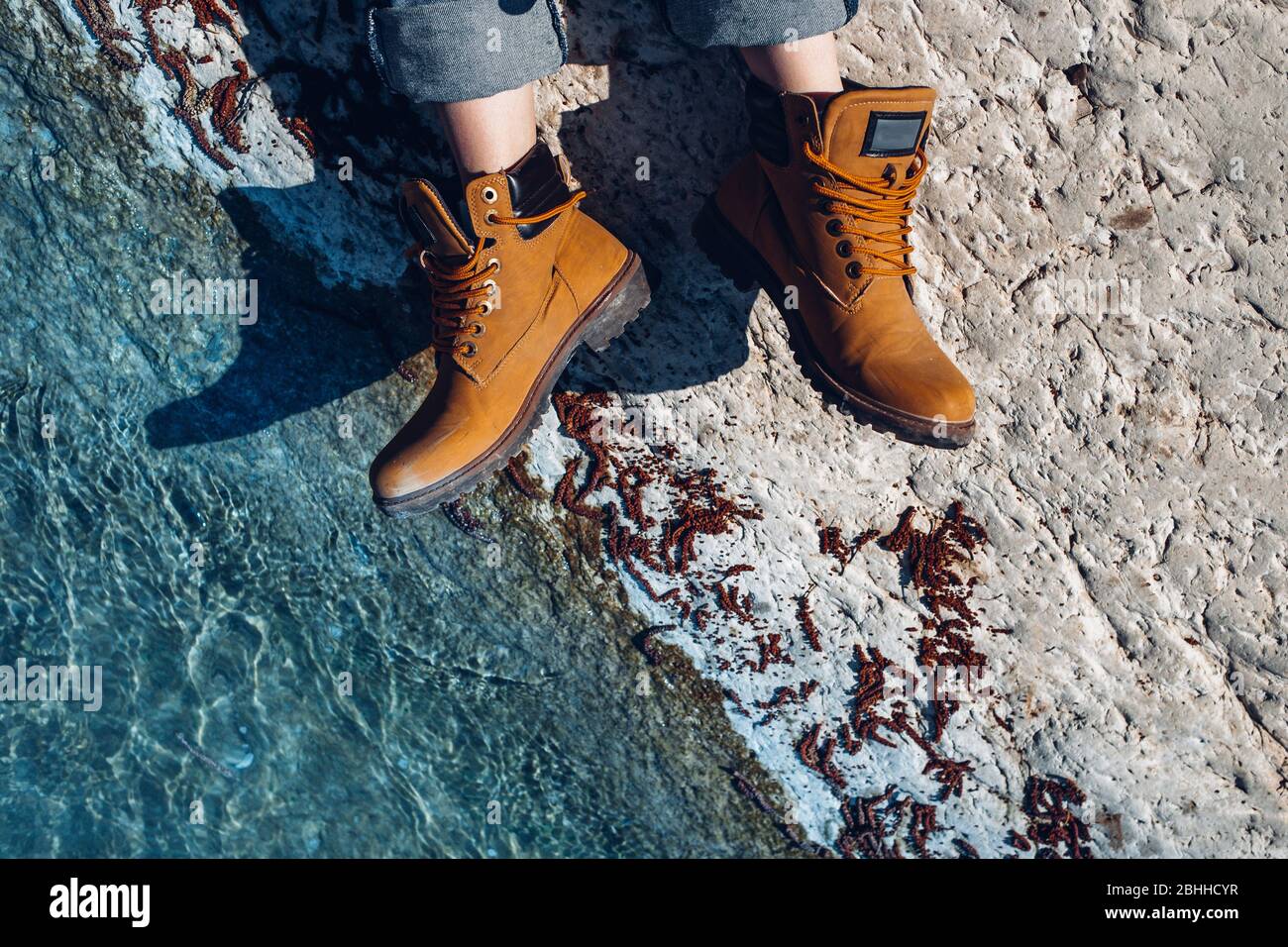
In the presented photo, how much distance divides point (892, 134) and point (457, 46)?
988mm

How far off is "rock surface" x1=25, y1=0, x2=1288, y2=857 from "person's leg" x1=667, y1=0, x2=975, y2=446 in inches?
14.5

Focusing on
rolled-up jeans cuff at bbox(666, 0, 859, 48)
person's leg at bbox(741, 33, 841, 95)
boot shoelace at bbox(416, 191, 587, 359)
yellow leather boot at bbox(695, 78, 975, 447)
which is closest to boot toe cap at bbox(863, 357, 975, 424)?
yellow leather boot at bbox(695, 78, 975, 447)

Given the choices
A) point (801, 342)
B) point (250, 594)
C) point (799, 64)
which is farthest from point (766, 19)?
point (250, 594)

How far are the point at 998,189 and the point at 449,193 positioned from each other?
151cm

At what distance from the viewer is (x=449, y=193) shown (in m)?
2.13

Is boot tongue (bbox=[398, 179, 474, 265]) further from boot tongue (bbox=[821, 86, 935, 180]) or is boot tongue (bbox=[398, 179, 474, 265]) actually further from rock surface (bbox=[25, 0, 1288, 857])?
boot tongue (bbox=[821, 86, 935, 180])

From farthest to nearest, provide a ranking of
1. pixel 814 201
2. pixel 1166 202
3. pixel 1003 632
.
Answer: pixel 1003 632, pixel 1166 202, pixel 814 201

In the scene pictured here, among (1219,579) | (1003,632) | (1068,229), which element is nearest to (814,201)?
(1068,229)

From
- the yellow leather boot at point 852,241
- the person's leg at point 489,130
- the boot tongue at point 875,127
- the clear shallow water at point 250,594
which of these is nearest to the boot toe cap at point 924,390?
the yellow leather boot at point 852,241

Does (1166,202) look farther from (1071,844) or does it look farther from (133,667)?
(133,667)

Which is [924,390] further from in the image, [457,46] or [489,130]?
[457,46]

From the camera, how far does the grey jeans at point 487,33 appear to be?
1.78m

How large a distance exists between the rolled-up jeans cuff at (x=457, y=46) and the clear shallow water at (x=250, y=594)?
747mm

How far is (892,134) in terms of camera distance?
1928 mm
